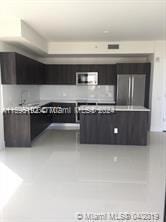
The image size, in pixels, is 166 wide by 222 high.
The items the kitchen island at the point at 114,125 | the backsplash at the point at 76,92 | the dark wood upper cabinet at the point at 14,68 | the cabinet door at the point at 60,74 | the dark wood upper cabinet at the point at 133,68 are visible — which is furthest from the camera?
the backsplash at the point at 76,92

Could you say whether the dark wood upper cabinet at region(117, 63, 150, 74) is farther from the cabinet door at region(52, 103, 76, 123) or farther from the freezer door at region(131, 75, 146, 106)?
the cabinet door at region(52, 103, 76, 123)

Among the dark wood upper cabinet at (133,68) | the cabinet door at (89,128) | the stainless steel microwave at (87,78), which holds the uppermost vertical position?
the dark wood upper cabinet at (133,68)

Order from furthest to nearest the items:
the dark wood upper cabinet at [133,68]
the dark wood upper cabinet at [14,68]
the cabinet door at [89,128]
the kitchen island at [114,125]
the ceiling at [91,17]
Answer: the dark wood upper cabinet at [133,68] < the cabinet door at [89,128] < the kitchen island at [114,125] < the dark wood upper cabinet at [14,68] < the ceiling at [91,17]

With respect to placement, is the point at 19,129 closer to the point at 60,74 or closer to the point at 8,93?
the point at 8,93

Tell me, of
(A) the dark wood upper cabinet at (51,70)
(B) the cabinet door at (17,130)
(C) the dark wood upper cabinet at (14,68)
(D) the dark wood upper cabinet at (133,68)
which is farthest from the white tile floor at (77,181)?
(D) the dark wood upper cabinet at (133,68)

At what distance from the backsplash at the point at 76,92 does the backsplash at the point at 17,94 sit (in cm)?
44

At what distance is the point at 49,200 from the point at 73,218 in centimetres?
46

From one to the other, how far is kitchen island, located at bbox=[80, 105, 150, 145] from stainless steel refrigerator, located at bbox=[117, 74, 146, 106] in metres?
1.56

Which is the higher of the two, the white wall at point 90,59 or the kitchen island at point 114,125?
the white wall at point 90,59

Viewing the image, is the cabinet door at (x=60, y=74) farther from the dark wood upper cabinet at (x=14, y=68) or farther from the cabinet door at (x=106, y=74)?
the dark wood upper cabinet at (x=14, y=68)

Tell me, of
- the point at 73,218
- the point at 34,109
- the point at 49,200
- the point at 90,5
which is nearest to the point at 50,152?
the point at 34,109

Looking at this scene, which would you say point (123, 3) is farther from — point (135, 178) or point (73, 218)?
point (73, 218)

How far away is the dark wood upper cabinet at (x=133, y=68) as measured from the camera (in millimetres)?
6379

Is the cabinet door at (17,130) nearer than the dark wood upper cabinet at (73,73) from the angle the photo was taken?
Yes
